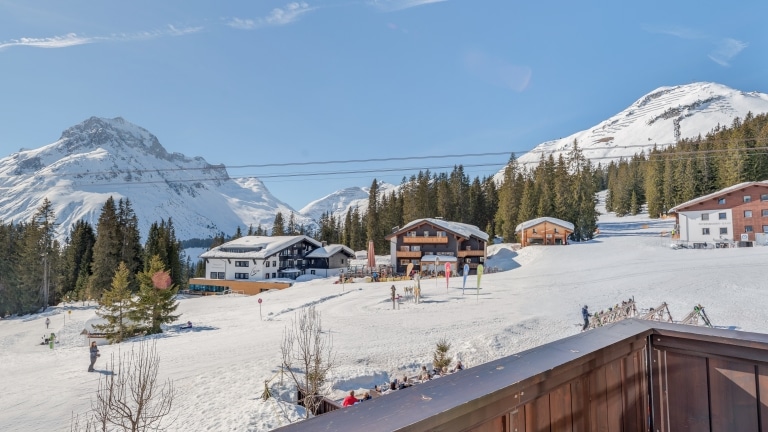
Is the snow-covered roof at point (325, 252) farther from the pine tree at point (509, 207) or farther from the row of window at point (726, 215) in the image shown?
the row of window at point (726, 215)

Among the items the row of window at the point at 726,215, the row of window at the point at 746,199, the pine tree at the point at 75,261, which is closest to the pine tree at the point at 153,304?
A: the pine tree at the point at 75,261

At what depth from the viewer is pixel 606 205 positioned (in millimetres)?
82500

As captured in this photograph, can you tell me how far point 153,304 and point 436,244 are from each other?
89.2 feet

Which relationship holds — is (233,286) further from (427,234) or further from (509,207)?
(509,207)

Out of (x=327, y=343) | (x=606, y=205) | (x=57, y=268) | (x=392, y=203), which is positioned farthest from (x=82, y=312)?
(x=606, y=205)

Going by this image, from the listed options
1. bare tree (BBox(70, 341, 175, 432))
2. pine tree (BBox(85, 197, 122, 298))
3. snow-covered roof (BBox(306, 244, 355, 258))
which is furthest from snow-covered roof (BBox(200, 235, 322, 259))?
bare tree (BBox(70, 341, 175, 432))

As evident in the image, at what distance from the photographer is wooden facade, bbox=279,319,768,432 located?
3.82ft

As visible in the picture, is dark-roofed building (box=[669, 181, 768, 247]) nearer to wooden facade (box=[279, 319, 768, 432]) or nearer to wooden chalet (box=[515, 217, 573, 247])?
wooden chalet (box=[515, 217, 573, 247])

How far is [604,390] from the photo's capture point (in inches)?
78.6

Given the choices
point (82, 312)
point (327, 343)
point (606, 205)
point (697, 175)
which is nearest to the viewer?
point (327, 343)

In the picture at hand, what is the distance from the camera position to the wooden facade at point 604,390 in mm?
1165

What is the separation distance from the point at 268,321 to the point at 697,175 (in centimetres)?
5937

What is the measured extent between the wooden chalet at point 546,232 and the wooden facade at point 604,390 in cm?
4363

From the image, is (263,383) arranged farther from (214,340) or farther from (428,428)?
(428,428)
